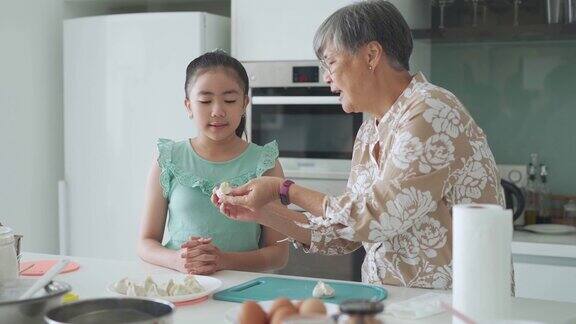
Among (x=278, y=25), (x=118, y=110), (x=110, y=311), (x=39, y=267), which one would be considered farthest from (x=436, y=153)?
(x=118, y=110)

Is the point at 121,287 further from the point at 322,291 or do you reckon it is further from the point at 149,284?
the point at 322,291

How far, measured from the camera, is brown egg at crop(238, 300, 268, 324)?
3.63 feet

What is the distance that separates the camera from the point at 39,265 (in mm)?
1931

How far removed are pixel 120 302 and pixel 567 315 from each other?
0.83 m

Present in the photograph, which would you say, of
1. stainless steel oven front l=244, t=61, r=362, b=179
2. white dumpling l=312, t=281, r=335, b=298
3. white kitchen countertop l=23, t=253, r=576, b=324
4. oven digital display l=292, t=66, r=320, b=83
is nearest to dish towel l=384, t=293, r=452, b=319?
white kitchen countertop l=23, t=253, r=576, b=324

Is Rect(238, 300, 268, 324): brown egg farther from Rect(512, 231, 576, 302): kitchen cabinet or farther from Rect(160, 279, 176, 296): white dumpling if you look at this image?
Rect(512, 231, 576, 302): kitchen cabinet

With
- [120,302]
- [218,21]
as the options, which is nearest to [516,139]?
[218,21]

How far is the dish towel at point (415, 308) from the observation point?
1.43 m

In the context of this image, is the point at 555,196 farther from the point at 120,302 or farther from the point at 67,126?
the point at 120,302

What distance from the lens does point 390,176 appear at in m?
1.60

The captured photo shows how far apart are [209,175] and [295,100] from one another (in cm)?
97

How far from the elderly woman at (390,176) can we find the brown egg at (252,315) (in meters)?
0.52

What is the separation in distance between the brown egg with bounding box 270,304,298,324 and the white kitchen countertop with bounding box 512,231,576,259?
1.83m

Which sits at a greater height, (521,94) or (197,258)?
(521,94)
